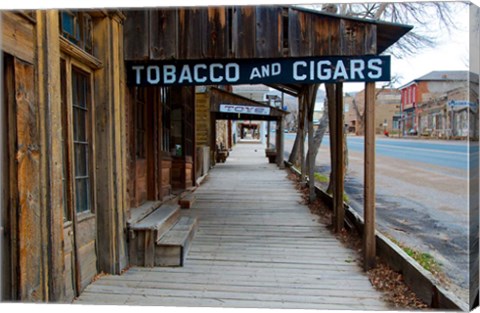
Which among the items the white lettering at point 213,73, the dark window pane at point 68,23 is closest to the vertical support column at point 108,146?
the dark window pane at point 68,23

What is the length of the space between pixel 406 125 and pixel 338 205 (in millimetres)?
52027

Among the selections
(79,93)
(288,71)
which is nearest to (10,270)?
(79,93)

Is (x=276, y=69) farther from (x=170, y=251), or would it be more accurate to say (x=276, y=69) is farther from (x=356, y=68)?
(x=170, y=251)

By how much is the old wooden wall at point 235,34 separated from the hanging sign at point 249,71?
0.32 feet

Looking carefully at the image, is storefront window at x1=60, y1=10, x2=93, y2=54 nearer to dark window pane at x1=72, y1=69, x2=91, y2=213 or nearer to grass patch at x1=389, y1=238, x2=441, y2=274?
dark window pane at x1=72, y1=69, x2=91, y2=213

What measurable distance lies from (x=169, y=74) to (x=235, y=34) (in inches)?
34.1

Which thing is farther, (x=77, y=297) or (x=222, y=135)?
(x=222, y=135)

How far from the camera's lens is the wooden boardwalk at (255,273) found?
377 cm

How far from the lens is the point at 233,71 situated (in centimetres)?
476

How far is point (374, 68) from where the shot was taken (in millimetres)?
4602

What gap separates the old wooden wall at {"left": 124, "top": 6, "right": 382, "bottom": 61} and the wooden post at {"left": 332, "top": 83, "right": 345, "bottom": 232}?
1720 millimetres

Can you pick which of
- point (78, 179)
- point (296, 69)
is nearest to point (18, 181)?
point (78, 179)

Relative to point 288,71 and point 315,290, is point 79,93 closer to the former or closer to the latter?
point 288,71

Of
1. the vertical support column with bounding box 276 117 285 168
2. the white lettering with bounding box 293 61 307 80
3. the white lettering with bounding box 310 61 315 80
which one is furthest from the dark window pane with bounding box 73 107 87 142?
the vertical support column with bounding box 276 117 285 168
